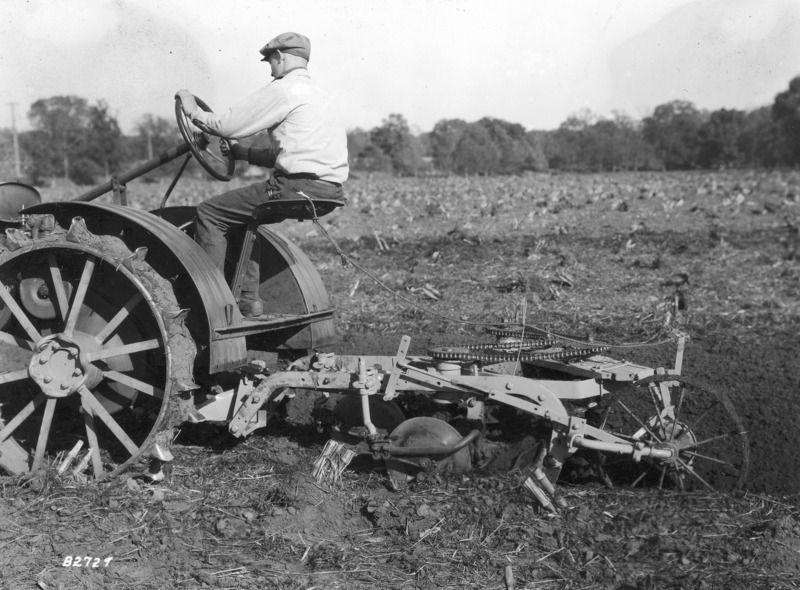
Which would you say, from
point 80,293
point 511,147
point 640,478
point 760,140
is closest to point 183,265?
point 80,293

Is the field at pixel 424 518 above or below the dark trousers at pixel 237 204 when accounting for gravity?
below

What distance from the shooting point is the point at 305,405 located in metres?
6.04

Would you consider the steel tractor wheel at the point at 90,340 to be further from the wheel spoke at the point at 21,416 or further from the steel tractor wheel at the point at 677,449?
the steel tractor wheel at the point at 677,449

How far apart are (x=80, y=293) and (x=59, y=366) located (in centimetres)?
43

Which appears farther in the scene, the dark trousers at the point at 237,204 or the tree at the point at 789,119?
the tree at the point at 789,119

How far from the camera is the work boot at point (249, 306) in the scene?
5074 millimetres

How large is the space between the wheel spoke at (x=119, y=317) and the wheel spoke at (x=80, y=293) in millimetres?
167

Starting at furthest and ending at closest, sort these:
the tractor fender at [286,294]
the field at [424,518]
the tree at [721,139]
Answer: the tree at [721,139], the tractor fender at [286,294], the field at [424,518]

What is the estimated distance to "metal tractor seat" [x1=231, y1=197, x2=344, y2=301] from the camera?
459 cm

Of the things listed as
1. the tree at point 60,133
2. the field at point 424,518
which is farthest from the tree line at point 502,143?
the field at point 424,518

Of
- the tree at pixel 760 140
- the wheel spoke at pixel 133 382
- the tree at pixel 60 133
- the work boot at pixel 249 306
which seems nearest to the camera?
the wheel spoke at pixel 133 382

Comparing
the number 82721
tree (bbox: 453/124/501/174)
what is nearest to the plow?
the number 82721

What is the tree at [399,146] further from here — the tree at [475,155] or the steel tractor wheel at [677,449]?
the steel tractor wheel at [677,449]

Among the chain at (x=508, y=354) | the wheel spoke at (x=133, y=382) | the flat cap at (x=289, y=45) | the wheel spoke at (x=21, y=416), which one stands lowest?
the wheel spoke at (x=21, y=416)
